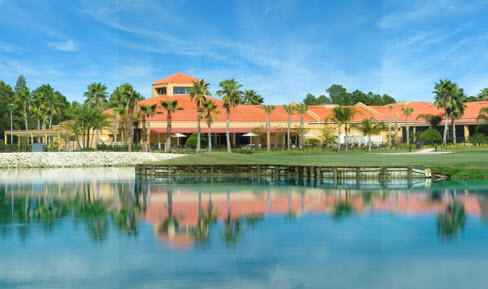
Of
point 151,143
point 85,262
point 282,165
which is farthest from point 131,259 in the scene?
point 151,143

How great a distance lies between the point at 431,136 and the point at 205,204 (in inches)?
1910

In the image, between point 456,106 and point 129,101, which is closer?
point 129,101

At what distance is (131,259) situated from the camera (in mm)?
13523

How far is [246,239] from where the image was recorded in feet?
52.3

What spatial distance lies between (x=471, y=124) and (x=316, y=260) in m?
63.7

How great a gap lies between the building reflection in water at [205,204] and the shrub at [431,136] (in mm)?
35630

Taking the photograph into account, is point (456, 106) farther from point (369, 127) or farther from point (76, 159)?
point (76, 159)

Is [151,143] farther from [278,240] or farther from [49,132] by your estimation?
[278,240]

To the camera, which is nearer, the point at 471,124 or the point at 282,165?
the point at 282,165

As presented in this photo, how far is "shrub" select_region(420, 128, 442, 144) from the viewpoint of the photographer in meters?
65.9

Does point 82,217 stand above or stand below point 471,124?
below

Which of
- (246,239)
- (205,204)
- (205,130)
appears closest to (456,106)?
(205,130)

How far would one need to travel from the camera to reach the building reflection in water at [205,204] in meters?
18.2

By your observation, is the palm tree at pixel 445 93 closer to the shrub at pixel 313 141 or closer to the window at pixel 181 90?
the shrub at pixel 313 141
